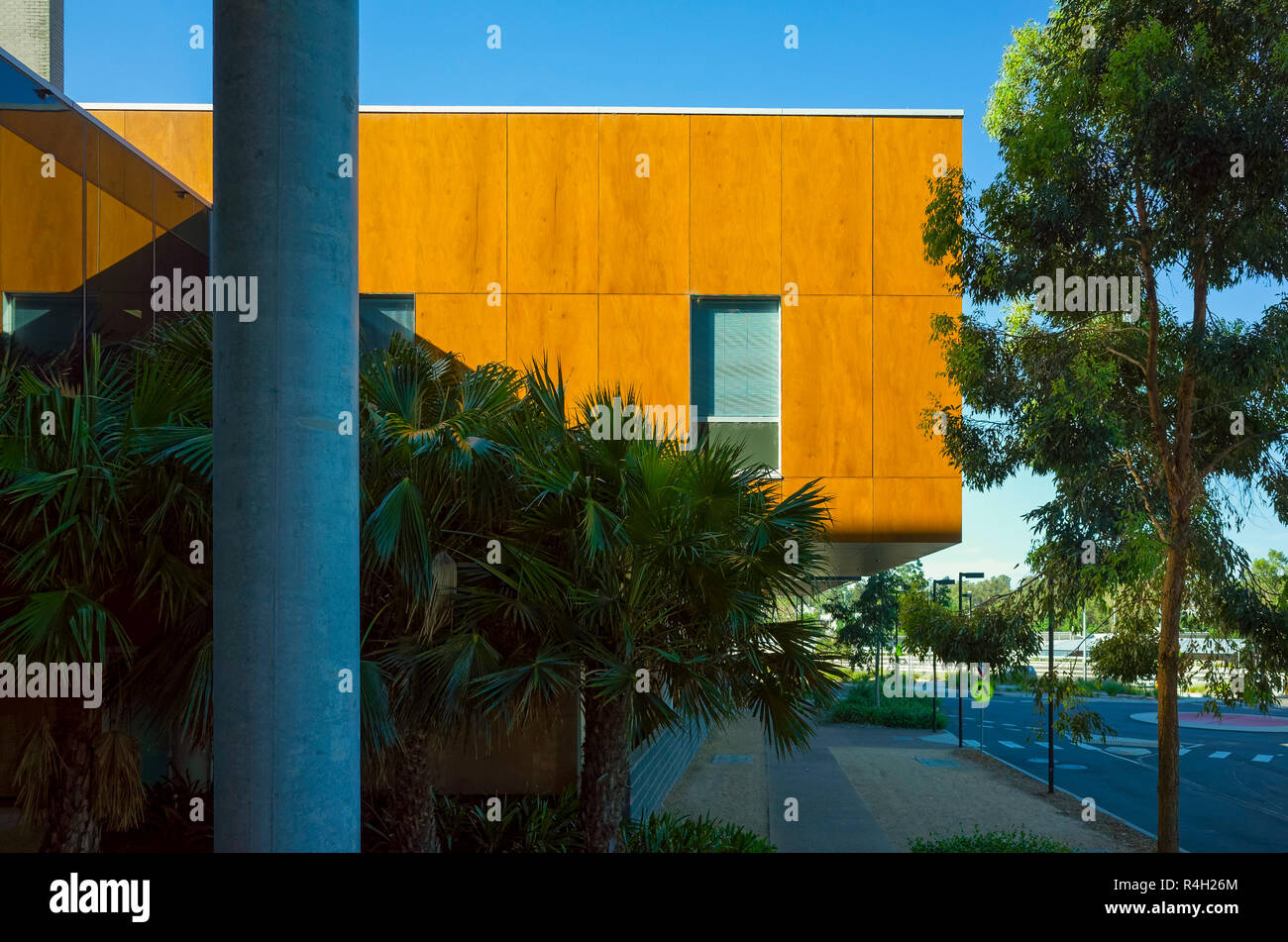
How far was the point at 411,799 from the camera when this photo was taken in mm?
8852

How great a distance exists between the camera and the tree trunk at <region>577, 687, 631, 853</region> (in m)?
8.80

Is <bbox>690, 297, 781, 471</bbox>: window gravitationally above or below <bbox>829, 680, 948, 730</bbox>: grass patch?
above

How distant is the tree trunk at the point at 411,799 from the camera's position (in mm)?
8766

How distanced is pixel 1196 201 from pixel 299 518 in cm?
1174

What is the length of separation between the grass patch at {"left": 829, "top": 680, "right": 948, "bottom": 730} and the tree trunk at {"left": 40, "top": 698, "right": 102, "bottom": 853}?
93.1 feet

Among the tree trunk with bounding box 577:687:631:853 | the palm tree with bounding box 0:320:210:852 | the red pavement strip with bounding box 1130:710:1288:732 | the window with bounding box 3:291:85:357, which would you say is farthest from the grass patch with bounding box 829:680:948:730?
the palm tree with bounding box 0:320:210:852

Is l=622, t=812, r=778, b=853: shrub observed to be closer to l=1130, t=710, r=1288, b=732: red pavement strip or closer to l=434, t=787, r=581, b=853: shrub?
l=434, t=787, r=581, b=853: shrub

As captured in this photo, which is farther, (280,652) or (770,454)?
(770,454)

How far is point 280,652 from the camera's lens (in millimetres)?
3010

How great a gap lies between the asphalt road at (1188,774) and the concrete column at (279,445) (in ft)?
41.4

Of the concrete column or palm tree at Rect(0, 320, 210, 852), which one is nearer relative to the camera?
the concrete column

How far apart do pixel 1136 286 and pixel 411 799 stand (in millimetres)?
10372
